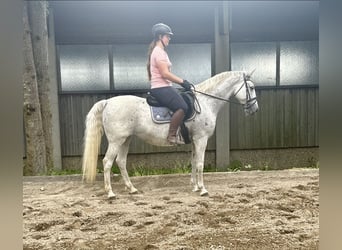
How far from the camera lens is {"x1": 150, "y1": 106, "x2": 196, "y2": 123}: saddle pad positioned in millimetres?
1182

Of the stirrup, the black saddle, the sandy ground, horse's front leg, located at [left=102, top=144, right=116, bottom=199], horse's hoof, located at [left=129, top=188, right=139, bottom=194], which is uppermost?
the black saddle

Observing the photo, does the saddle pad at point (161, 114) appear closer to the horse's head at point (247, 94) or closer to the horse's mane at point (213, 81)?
the horse's mane at point (213, 81)

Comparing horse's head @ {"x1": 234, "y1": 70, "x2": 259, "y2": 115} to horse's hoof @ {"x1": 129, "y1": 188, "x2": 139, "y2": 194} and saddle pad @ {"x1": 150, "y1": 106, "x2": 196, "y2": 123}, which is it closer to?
saddle pad @ {"x1": 150, "y1": 106, "x2": 196, "y2": 123}

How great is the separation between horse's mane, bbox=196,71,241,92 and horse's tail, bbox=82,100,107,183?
0.39m

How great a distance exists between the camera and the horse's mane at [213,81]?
1.18 metres

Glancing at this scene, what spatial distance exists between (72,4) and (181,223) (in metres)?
0.90

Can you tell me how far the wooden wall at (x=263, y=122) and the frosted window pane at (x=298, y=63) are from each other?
0.04 m

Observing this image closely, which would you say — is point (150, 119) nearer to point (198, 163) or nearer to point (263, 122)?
point (198, 163)

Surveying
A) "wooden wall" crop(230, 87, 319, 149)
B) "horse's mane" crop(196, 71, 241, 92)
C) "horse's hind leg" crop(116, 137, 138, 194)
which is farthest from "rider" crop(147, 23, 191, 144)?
"wooden wall" crop(230, 87, 319, 149)

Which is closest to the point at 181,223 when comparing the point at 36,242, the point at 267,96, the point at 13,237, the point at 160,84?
the point at 36,242

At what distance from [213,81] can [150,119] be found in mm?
290

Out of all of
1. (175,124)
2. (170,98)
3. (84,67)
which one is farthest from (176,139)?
(84,67)

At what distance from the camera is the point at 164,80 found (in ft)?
3.61

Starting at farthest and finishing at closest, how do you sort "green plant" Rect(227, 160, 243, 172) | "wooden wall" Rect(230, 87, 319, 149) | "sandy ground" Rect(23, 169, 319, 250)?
"green plant" Rect(227, 160, 243, 172), "wooden wall" Rect(230, 87, 319, 149), "sandy ground" Rect(23, 169, 319, 250)
